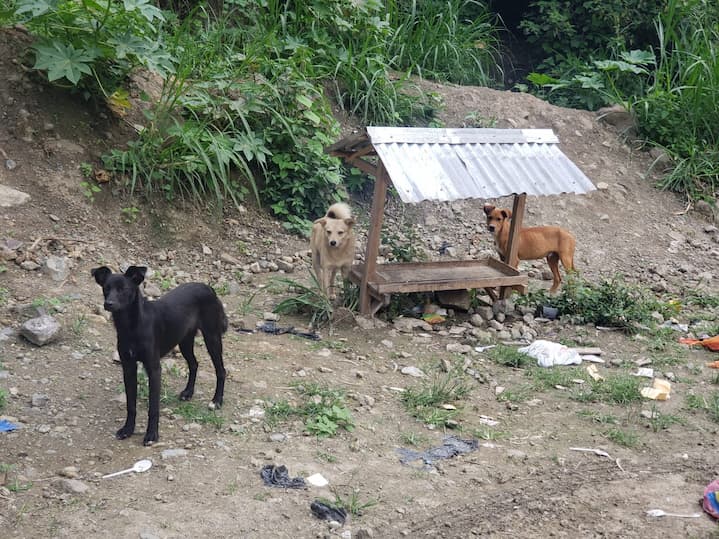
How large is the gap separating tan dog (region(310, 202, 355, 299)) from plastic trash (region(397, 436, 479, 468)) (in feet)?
8.50

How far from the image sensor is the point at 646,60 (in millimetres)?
12766

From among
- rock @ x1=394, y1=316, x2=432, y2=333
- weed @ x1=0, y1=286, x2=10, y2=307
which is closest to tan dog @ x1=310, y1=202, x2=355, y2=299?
rock @ x1=394, y1=316, x2=432, y2=333

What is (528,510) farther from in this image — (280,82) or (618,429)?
(280,82)

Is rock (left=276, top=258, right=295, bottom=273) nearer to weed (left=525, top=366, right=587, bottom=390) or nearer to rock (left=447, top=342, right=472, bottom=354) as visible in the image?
rock (left=447, top=342, right=472, bottom=354)

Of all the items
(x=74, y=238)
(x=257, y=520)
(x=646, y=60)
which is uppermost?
(x=646, y=60)

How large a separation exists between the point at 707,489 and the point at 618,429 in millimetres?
967

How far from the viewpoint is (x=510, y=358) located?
6.95m

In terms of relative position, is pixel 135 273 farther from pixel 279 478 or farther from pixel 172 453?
pixel 279 478

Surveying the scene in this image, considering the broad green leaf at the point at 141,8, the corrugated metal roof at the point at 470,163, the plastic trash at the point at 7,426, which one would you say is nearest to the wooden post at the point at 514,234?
the corrugated metal roof at the point at 470,163

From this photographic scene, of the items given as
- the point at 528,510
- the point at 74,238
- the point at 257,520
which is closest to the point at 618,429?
the point at 528,510

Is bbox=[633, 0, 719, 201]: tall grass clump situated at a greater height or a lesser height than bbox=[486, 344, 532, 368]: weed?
greater

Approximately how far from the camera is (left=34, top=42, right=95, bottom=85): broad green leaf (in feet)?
25.0

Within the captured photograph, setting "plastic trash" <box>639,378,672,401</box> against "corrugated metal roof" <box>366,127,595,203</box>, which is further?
"corrugated metal roof" <box>366,127,595,203</box>

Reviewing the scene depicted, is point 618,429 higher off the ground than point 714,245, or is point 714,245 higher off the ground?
point 714,245
